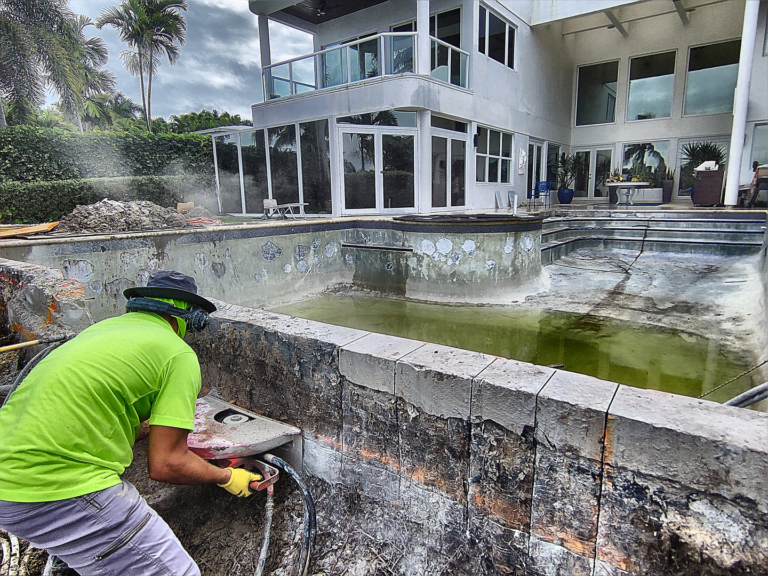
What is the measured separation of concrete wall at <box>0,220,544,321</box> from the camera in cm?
540

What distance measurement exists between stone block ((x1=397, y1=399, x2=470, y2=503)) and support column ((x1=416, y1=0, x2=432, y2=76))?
33.1 feet

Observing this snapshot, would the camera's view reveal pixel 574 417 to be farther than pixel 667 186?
No

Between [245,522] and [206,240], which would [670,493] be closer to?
[245,522]

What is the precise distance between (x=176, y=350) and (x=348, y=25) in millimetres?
14302

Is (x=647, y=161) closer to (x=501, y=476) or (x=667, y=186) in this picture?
(x=667, y=186)

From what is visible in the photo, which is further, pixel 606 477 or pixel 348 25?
pixel 348 25

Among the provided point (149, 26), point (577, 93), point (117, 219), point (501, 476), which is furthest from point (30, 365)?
point (149, 26)

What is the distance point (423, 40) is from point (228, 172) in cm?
721

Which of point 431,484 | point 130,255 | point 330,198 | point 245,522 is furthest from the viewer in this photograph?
point 330,198

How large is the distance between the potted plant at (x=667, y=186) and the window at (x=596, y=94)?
2.88m

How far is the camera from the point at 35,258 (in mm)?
4883

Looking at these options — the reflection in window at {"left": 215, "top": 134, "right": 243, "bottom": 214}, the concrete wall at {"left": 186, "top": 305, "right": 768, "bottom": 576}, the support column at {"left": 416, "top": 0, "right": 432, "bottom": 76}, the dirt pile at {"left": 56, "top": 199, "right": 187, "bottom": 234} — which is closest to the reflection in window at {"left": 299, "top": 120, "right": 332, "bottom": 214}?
the support column at {"left": 416, "top": 0, "right": 432, "bottom": 76}

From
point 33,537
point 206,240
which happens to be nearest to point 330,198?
point 206,240

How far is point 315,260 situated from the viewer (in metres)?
8.15
